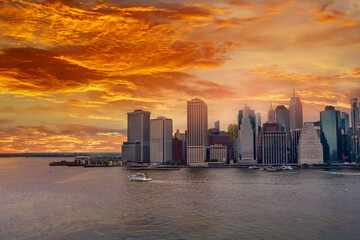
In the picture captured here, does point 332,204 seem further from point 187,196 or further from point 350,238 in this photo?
point 187,196

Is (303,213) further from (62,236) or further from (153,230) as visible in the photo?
(62,236)

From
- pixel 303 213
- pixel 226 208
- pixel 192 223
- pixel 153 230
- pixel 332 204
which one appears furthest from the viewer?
pixel 332 204

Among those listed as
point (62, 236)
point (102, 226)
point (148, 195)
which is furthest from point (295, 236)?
point (148, 195)

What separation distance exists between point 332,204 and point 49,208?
8280 centimetres

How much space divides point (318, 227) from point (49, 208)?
232 ft

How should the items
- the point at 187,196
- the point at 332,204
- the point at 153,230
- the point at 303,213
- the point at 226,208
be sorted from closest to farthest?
the point at 153,230 → the point at 303,213 → the point at 226,208 → the point at 332,204 → the point at 187,196

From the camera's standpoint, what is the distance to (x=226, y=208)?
90750 millimetres

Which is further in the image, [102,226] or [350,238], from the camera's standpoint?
[102,226]

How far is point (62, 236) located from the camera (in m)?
63.7

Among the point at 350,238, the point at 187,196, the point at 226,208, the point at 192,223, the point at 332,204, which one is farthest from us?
the point at 187,196

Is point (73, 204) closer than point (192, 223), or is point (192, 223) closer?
point (192, 223)

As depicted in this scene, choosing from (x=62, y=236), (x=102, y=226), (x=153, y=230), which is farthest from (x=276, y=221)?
(x=62, y=236)

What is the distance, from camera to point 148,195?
116438 millimetres

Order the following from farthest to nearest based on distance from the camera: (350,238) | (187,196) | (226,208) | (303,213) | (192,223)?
(187,196) < (226,208) < (303,213) < (192,223) < (350,238)
